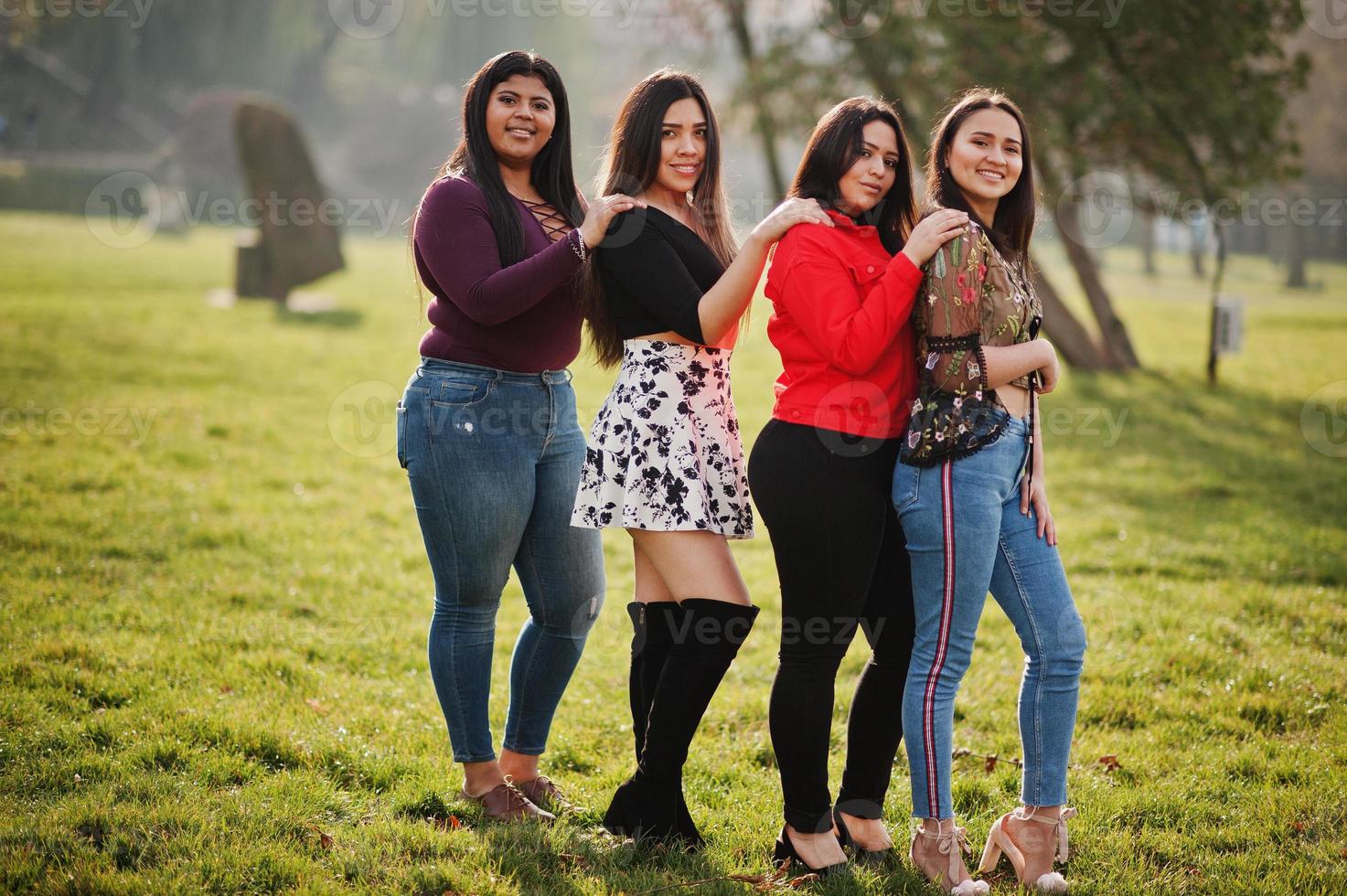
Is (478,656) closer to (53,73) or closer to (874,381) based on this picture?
(874,381)

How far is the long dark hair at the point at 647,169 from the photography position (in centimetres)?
282

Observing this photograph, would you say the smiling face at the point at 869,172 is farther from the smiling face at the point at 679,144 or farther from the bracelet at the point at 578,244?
the bracelet at the point at 578,244

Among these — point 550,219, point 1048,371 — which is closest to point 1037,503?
point 1048,371

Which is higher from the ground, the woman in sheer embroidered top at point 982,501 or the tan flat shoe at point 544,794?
the woman in sheer embroidered top at point 982,501

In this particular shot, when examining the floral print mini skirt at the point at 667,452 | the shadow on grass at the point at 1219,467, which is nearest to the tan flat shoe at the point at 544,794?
the floral print mini skirt at the point at 667,452

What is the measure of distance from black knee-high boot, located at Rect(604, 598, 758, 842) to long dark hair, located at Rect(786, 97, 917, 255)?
1021mm

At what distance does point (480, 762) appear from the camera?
324 centimetres

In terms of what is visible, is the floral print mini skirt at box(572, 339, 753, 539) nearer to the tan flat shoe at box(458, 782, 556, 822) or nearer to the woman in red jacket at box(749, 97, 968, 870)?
the woman in red jacket at box(749, 97, 968, 870)

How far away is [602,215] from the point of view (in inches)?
108

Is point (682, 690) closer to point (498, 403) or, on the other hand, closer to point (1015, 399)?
point (498, 403)

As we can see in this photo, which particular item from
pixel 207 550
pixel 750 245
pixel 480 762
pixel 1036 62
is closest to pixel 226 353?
pixel 207 550

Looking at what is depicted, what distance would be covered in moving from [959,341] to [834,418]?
1.15ft

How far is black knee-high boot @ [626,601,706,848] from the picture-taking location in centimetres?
299

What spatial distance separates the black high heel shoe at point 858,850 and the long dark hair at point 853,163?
1522 mm
